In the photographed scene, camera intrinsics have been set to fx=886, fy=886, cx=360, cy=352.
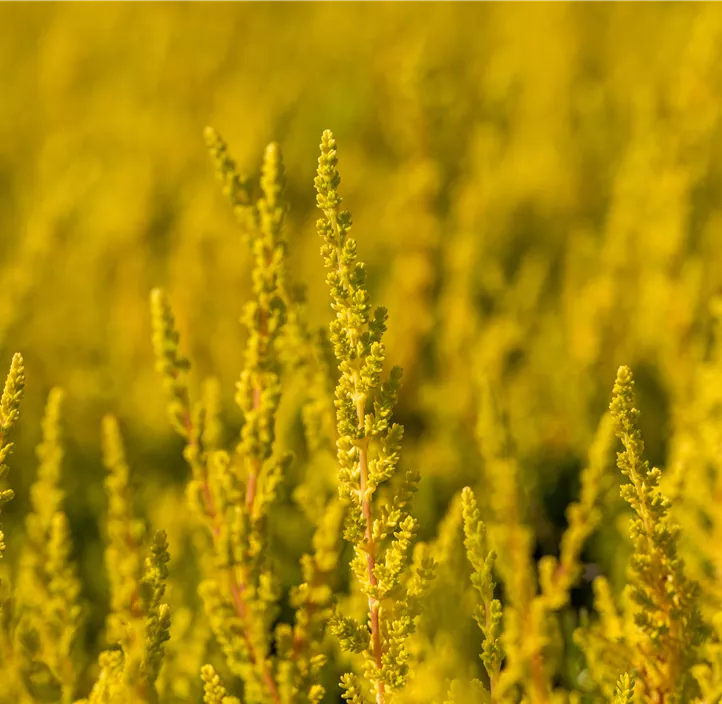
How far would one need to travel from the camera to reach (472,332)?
149cm

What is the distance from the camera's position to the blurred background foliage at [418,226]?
1.42m

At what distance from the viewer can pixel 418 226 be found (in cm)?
158

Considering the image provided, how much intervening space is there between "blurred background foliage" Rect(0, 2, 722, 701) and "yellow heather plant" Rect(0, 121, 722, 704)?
83 millimetres

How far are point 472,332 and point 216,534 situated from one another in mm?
821

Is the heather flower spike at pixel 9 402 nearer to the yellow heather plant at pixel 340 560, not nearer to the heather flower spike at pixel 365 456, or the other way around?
the yellow heather plant at pixel 340 560

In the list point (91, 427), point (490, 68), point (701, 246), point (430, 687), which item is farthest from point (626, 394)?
point (490, 68)

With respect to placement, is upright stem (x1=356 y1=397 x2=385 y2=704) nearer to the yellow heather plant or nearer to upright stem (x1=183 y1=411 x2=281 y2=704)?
the yellow heather plant

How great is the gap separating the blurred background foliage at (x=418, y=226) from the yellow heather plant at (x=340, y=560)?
8cm

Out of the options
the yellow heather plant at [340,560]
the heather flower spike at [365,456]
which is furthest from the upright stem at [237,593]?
the heather flower spike at [365,456]

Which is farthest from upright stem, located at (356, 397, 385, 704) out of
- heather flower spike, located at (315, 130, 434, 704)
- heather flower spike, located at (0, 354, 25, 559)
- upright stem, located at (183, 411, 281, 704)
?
heather flower spike, located at (0, 354, 25, 559)

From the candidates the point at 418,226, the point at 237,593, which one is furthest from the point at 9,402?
the point at 418,226

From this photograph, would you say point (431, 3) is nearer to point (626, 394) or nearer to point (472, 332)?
point (472, 332)

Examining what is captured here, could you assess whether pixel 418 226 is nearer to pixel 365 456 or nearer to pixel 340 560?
pixel 340 560

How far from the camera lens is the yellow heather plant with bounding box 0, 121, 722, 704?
0.62 meters
